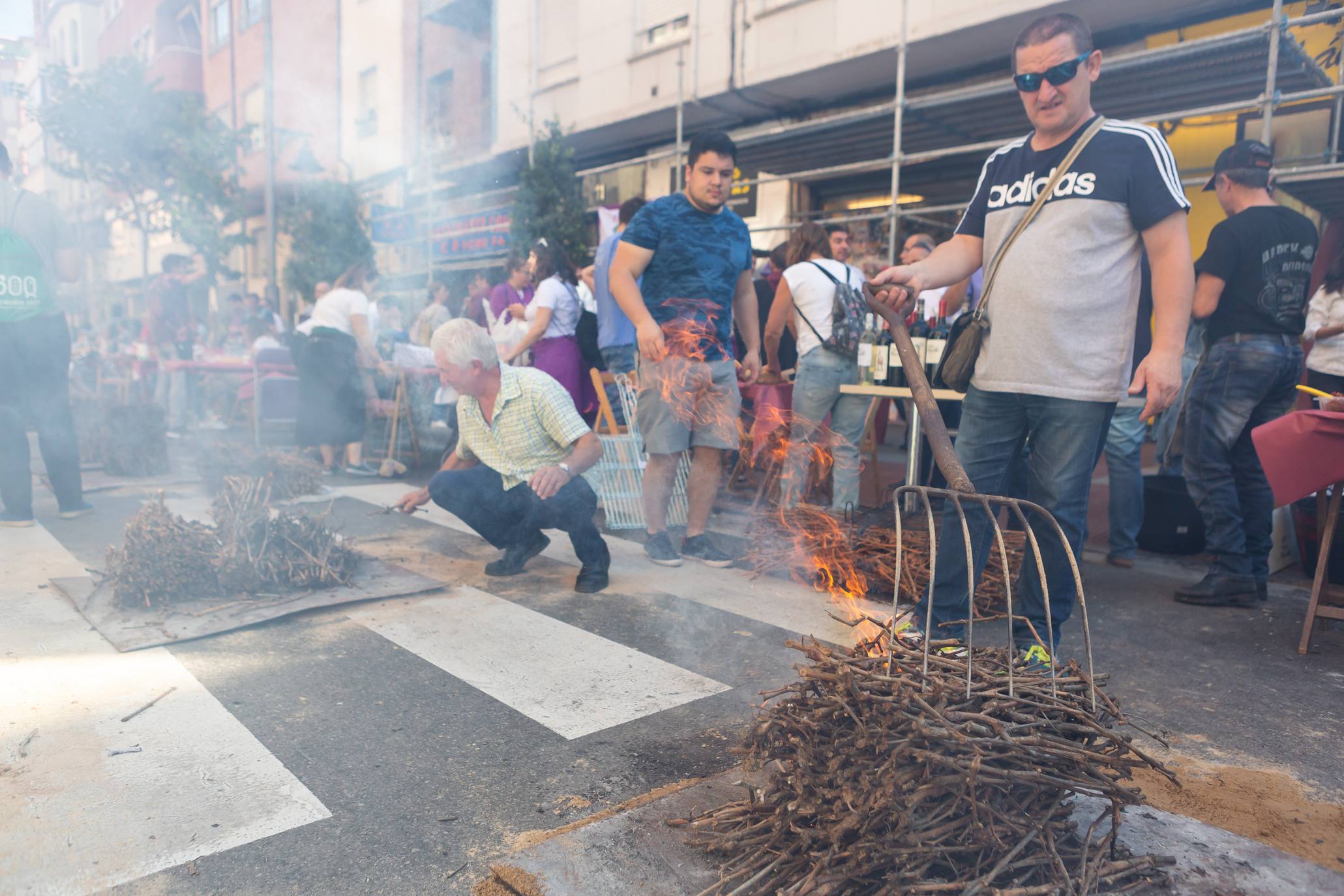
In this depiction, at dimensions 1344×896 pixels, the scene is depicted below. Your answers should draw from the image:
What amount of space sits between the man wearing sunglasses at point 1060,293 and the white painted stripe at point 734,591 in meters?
0.90

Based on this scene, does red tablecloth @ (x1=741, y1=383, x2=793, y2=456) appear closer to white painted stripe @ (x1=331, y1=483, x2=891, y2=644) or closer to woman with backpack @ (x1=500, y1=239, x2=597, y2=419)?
woman with backpack @ (x1=500, y1=239, x2=597, y2=419)

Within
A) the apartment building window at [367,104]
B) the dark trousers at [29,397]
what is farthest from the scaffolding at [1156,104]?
the dark trousers at [29,397]

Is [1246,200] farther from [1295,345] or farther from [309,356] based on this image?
[309,356]

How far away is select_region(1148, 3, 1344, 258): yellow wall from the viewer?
306 inches

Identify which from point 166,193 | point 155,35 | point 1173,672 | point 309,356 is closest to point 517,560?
point 1173,672

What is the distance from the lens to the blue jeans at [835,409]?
5.64m

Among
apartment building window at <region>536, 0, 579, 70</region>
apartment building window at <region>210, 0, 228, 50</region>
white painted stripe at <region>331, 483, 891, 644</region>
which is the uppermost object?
apartment building window at <region>536, 0, 579, 70</region>

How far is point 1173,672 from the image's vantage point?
3.32m

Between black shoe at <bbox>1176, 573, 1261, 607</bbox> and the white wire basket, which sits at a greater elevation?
the white wire basket

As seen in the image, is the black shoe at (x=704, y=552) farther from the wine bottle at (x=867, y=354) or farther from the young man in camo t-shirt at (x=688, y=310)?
the wine bottle at (x=867, y=354)

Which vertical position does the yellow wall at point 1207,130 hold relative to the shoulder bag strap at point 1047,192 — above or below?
above

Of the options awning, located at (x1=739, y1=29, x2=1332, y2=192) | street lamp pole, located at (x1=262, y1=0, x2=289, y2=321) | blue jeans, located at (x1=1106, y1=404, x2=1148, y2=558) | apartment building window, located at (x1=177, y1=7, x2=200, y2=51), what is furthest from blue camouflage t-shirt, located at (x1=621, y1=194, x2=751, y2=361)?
apartment building window, located at (x1=177, y1=7, x2=200, y2=51)

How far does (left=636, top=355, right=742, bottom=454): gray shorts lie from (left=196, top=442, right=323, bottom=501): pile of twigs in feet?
10.3

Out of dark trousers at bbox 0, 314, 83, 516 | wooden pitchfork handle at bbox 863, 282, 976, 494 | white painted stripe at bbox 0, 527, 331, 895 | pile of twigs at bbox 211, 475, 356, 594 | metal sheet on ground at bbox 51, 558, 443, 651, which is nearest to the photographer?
white painted stripe at bbox 0, 527, 331, 895
